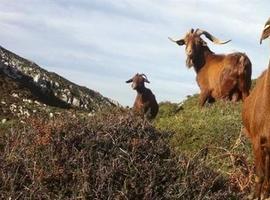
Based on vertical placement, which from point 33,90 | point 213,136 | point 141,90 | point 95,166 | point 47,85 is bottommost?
point 95,166

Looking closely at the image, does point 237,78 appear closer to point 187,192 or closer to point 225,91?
point 225,91

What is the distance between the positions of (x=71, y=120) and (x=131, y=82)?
51.0ft

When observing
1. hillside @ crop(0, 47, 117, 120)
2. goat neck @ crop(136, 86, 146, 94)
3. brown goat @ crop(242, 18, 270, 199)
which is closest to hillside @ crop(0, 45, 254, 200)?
brown goat @ crop(242, 18, 270, 199)

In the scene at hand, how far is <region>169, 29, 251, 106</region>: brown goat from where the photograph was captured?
17938mm

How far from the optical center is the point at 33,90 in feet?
115

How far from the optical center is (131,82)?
2206cm

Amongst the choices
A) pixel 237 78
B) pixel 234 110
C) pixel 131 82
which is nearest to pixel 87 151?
pixel 234 110

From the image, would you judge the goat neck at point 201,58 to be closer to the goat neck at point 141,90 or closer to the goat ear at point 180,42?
the goat ear at point 180,42

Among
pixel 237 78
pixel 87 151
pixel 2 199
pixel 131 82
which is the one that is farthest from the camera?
pixel 131 82

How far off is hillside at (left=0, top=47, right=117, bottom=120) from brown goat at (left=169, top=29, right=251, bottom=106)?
11.5 meters

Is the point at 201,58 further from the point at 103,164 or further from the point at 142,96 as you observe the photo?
the point at 103,164

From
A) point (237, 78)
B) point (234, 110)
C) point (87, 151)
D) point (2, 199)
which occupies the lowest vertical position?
point (2, 199)

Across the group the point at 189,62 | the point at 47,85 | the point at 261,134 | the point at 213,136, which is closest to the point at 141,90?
the point at 189,62

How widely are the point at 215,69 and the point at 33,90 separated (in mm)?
17730
